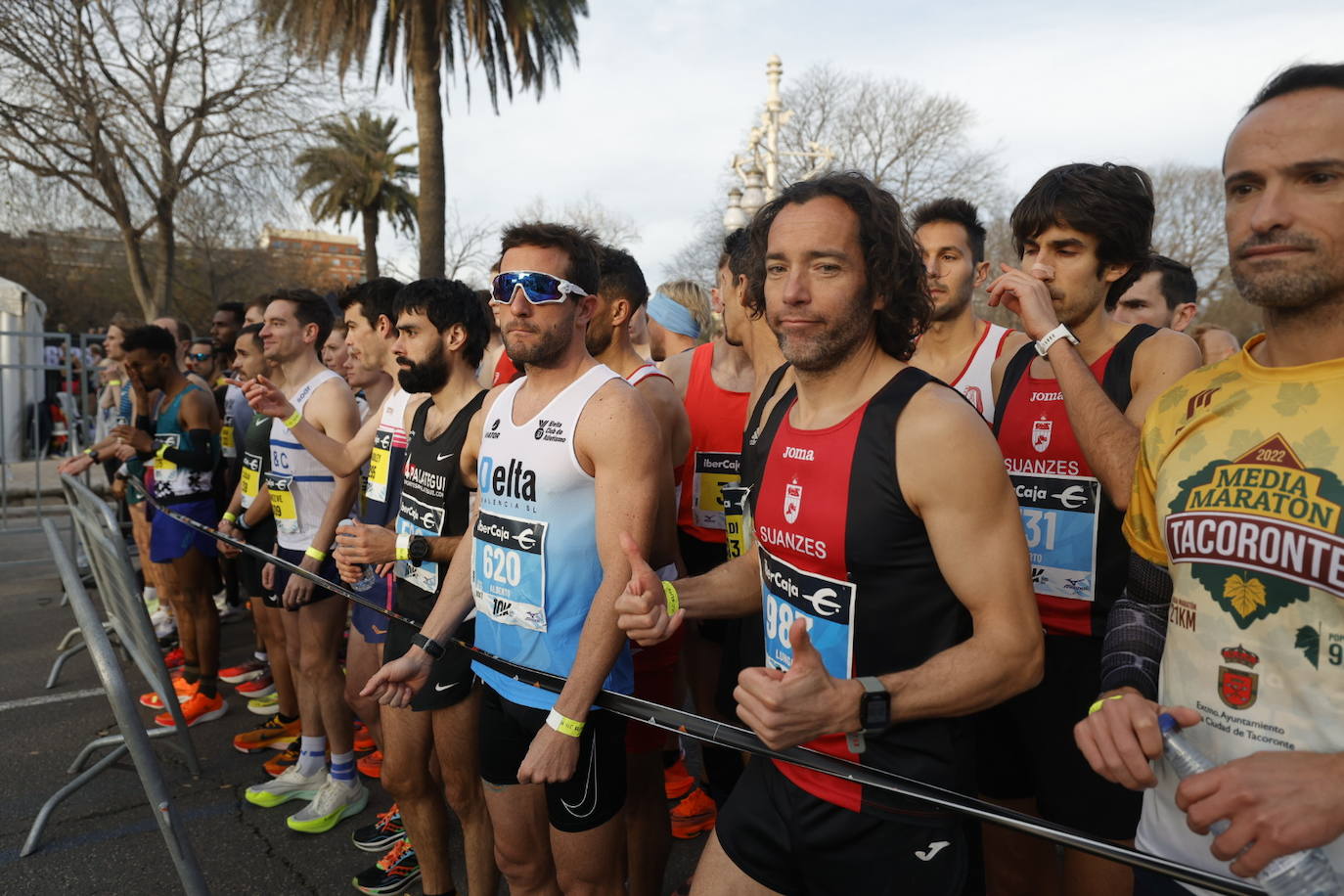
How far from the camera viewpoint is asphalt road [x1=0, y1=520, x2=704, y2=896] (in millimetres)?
3457

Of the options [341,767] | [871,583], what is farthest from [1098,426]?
[341,767]

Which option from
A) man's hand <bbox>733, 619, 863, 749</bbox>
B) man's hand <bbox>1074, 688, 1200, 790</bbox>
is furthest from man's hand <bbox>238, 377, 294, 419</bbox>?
man's hand <bbox>1074, 688, 1200, 790</bbox>

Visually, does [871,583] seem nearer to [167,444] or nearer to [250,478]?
[250,478]

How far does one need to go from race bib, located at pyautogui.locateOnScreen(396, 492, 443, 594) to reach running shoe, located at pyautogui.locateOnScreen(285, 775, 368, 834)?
4.58 ft

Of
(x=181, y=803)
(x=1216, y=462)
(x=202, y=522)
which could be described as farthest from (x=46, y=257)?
(x=1216, y=462)

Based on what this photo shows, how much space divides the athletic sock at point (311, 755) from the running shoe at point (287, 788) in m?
0.02

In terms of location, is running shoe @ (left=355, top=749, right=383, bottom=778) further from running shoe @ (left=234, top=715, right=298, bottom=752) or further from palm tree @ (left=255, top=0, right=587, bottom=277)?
palm tree @ (left=255, top=0, right=587, bottom=277)

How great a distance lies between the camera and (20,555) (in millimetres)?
9492

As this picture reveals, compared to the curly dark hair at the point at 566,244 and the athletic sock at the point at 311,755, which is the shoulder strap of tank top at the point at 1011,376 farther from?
the athletic sock at the point at 311,755

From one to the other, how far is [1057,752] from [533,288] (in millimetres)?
2069

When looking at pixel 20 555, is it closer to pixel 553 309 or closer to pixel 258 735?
pixel 258 735

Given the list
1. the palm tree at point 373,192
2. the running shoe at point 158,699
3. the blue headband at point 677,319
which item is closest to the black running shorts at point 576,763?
the blue headband at point 677,319

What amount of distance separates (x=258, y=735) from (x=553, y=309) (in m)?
3.45

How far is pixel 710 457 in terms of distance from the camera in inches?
158
